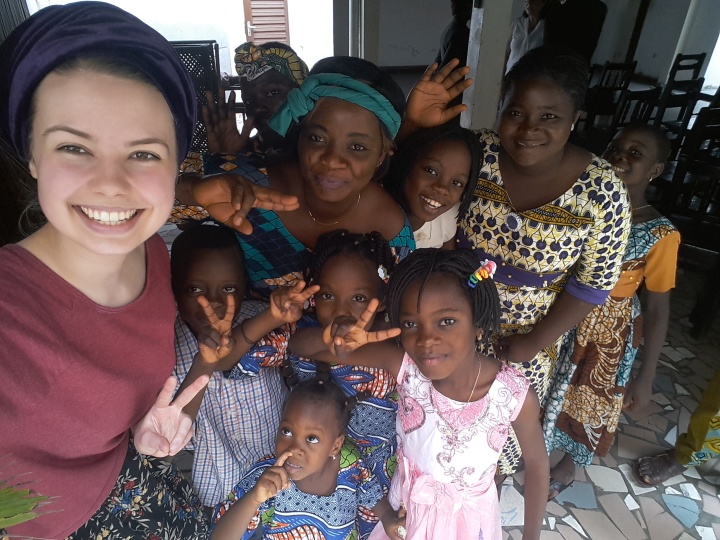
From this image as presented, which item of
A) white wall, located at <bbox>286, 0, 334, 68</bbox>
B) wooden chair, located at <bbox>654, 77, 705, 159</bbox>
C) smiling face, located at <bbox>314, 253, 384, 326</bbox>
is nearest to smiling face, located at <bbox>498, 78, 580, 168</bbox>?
smiling face, located at <bbox>314, 253, 384, 326</bbox>

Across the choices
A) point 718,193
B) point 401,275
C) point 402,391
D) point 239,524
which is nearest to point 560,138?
point 401,275

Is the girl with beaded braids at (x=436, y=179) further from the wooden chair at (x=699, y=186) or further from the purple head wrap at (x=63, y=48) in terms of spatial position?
the wooden chair at (x=699, y=186)

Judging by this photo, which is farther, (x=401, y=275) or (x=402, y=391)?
(x=402, y=391)

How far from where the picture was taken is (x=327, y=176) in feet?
4.69

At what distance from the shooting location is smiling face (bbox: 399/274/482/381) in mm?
1320

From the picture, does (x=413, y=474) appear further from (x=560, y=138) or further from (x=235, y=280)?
(x=560, y=138)

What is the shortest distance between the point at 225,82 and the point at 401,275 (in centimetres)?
204

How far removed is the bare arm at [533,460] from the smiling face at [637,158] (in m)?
1.19

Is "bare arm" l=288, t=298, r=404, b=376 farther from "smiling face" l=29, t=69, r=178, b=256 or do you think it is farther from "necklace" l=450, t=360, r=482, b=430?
"smiling face" l=29, t=69, r=178, b=256

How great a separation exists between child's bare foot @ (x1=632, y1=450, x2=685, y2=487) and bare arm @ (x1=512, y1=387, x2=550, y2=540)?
1109 mm

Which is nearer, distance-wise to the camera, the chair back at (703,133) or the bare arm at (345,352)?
the bare arm at (345,352)

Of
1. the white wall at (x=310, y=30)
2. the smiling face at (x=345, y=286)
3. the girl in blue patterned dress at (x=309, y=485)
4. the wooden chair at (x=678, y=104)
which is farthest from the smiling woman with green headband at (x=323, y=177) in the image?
the white wall at (x=310, y=30)

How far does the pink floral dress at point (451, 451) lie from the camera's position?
4.70 ft

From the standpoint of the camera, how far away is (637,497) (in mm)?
2303
